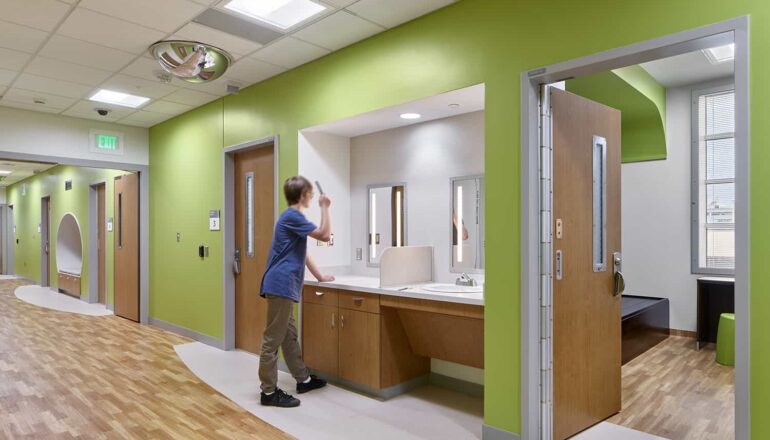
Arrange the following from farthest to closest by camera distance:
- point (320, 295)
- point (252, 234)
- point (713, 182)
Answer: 1. point (713, 182)
2. point (252, 234)
3. point (320, 295)

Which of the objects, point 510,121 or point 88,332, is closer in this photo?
point 510,121

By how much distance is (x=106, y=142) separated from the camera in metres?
6.09

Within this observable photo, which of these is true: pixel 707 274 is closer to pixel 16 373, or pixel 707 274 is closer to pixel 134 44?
pixel 134 44

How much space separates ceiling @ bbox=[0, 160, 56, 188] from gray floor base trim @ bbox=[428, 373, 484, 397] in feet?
26.9

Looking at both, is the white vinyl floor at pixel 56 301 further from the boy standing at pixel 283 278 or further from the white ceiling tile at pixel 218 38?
the white ceiling tile at pixel 218 38

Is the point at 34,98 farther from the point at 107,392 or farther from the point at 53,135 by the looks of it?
the point at 107,392

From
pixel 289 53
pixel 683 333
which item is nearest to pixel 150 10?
pixel 289 53

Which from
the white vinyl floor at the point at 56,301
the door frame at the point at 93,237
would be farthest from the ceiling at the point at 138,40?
the white vinyl floor at the point at 56,301

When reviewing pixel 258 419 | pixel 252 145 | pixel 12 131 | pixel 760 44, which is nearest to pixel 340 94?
pixel 252 145

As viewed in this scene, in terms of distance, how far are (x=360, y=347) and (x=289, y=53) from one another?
2.35 meters

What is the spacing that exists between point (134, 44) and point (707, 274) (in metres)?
6.02

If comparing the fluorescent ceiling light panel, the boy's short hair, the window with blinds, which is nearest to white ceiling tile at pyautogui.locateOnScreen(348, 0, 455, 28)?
the fluorescent ceiling light panel

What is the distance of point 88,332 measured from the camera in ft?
19.6

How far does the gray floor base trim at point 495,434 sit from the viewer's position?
271 centimetres
